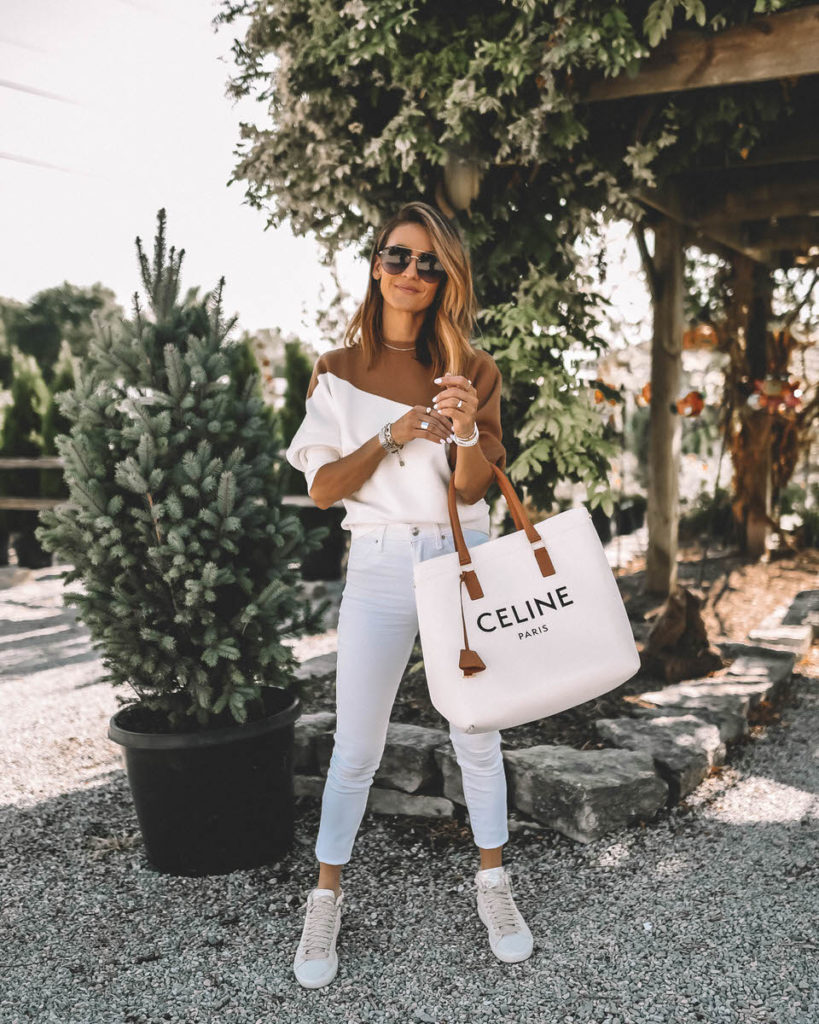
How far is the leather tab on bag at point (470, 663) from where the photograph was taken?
1811mm

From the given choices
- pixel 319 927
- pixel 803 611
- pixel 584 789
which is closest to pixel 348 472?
pixel 319 927

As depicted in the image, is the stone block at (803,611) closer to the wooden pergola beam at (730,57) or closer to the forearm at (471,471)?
the wooden pergola beam at (730,57)

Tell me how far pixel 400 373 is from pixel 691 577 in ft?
17.6

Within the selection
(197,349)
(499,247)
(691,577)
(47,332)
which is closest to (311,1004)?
(197,349)

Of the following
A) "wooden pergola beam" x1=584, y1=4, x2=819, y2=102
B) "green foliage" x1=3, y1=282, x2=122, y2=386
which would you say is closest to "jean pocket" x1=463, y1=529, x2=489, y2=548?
"wooden pergola beam" x1=584, y1=4, x2=819, y2=102

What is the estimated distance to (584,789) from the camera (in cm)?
270

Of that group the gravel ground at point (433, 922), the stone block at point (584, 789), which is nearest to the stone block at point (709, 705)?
the gravel ground at point (433, 922)

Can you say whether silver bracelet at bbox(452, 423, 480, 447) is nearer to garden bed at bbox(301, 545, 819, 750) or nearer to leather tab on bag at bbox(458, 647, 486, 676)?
leather tab on bag at bbox(458, 647, 486, 676)

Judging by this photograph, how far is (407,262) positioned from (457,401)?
41 cm

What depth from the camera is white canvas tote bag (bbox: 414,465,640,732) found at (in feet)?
6.04

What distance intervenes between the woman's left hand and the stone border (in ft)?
4.78

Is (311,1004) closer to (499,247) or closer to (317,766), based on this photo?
→ (317,766)

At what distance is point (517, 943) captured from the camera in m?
2.06

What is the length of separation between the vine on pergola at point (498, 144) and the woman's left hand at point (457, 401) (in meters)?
1.87
